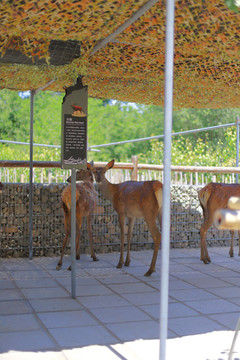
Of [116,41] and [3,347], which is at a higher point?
[116,41]

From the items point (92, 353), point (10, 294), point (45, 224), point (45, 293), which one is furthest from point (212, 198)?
point (92, 353)

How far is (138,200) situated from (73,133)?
169 cm

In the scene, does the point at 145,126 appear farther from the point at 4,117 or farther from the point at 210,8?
the point at 210,8

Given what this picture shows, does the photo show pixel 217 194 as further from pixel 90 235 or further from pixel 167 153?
pixel 167 153

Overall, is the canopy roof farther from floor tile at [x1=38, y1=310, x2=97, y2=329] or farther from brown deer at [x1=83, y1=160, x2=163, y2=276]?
floor tile at [x1=38, y1=310, x2=97, y2=329]

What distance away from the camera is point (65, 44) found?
4777 millimetres

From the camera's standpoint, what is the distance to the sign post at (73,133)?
16.3ft

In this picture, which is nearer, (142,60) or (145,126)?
(142,60)

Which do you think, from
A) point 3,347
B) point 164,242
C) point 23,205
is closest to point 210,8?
point 164,242

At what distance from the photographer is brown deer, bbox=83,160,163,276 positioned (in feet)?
20.4

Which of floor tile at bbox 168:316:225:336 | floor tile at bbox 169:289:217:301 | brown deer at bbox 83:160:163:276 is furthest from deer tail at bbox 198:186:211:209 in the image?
floor tile at bbox 168:316:225:336

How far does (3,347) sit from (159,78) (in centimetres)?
420

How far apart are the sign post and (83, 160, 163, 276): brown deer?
1.44 metres

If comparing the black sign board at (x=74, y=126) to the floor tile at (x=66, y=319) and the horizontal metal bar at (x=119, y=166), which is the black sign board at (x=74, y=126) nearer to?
the floor tile at (x=66, y=319)
